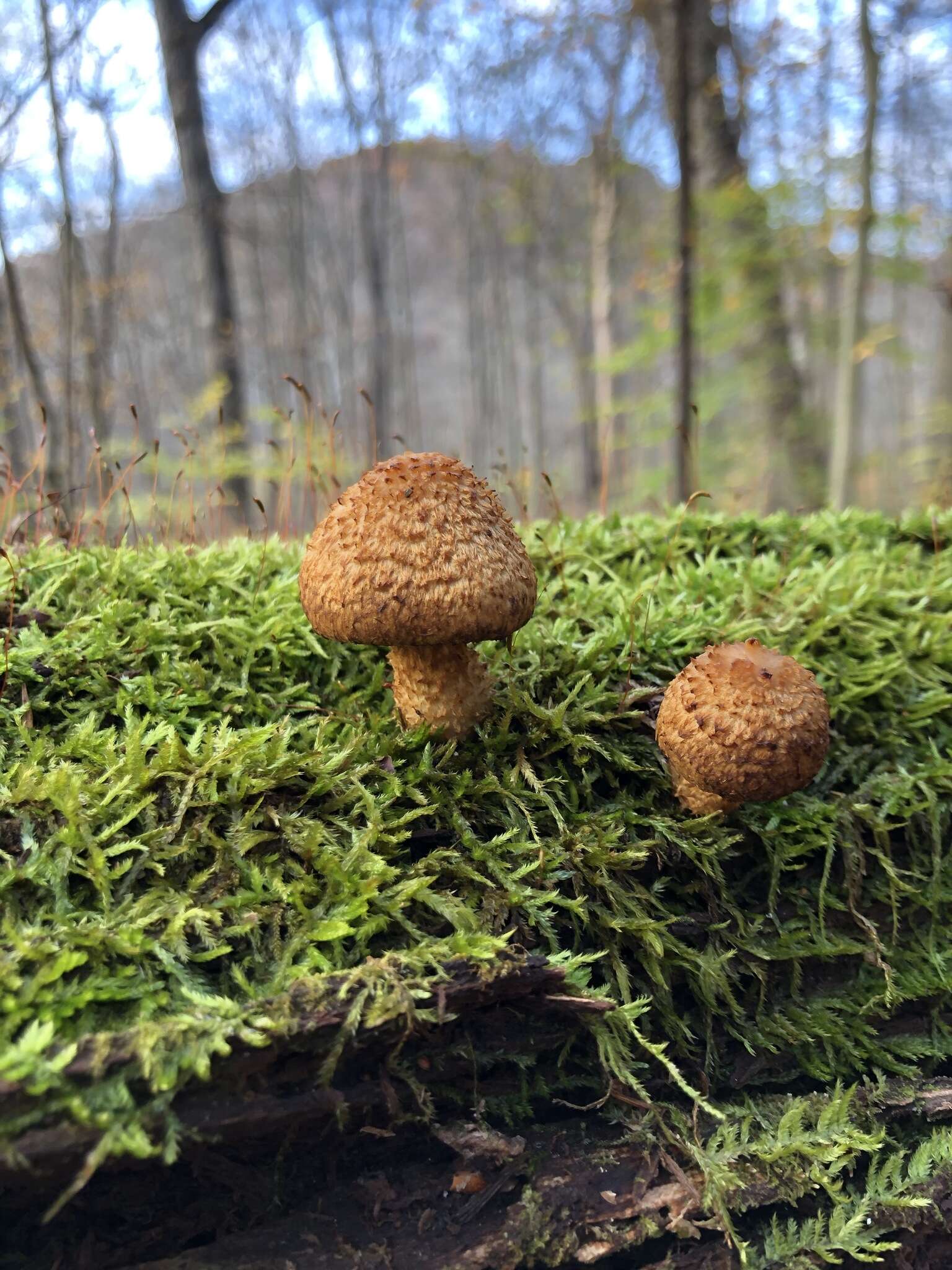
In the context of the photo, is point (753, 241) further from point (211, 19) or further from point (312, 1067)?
point (312, 1067)

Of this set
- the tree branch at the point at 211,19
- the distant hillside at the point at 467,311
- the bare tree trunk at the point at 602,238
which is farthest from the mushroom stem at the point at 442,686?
the bare tree trunk at the point at 602,238

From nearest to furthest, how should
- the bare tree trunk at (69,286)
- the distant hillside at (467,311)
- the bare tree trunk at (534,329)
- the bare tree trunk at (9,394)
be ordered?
the bare tree trunk at (69,286) < the bare tree trunk at (9,394) < the distant hillside at (467,311) < the bare tree trunk at (534,329)

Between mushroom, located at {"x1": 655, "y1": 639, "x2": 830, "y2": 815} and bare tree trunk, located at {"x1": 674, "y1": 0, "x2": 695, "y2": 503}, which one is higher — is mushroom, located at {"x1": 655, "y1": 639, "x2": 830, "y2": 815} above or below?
below

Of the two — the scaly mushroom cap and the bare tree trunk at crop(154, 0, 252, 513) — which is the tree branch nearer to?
the bare tree trunk at crop(154, 0, 252, 513)

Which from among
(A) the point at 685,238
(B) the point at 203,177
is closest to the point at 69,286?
(B) the point at 203,177

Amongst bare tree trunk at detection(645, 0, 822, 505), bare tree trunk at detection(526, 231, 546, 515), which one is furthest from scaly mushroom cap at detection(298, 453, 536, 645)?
bare tree trunk at detection(526, 231, 546, 515)

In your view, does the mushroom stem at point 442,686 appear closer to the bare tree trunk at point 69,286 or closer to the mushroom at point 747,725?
the mushroom at point 747,725
